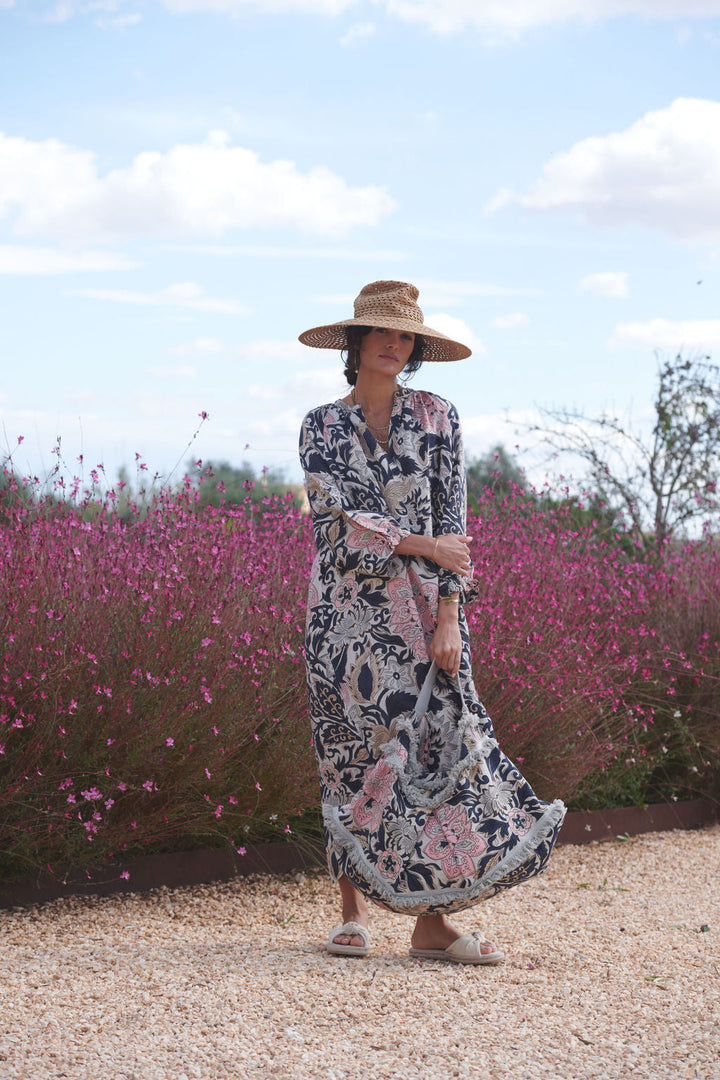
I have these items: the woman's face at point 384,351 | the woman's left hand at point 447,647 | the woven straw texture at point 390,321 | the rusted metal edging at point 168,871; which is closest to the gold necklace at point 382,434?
the woman's face at point 384,351

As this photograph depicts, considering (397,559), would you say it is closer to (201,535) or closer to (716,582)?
(201,535)

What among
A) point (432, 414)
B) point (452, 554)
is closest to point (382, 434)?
→ point (432, 414)

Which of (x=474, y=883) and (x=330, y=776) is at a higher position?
(x=330, y=776)

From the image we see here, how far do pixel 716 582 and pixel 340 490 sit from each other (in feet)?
12.0

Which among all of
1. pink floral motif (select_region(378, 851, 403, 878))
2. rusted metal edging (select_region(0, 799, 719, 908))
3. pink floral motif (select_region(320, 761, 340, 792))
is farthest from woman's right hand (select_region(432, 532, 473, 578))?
rusted metal edging (select_region(0, 799, 719, 908))

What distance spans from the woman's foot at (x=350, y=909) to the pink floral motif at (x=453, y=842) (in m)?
0.40

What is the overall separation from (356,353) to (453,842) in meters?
1.43

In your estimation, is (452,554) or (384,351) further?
(384,351)

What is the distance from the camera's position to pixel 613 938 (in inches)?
137

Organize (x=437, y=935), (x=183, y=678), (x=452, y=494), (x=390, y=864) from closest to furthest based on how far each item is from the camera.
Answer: (x=390, y=864), (x=437, y=935), (x=452, y=494), (x=183, y=678)

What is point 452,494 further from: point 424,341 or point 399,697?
point 399,697

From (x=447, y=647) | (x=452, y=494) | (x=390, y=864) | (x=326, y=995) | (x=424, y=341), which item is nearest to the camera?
(x=326, y=995)

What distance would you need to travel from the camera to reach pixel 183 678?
3.55 m

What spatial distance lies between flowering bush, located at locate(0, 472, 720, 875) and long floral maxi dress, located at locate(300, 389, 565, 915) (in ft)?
2.44
